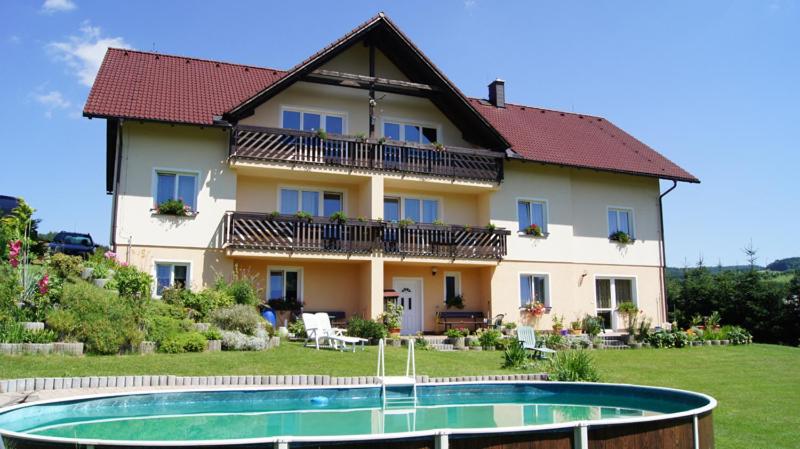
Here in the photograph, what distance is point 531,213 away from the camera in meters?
24.8

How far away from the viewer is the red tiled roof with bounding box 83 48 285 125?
777 inches

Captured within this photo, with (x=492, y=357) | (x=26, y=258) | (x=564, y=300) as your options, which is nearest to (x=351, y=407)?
(x=492, y=357)

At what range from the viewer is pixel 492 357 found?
16547 millimetres

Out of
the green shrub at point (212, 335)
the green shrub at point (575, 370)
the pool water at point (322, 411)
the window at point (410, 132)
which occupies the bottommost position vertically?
the pool water at point (322, 411)

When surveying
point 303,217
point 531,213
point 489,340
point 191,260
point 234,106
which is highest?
point 234,106

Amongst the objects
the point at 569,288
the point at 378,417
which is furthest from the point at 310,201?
the point at 378,417

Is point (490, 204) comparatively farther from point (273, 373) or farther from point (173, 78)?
point (273, 373)

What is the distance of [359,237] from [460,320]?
15.5 ft

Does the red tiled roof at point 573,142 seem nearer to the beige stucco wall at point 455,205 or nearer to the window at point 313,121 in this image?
the beige stucco wall at point 455,205

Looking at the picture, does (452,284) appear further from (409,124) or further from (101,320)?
(101,320)

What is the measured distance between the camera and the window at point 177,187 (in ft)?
66.3

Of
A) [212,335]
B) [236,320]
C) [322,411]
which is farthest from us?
[236,320]

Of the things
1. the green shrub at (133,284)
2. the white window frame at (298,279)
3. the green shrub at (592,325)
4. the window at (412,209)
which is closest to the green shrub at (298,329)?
the white window frame at (298,279)

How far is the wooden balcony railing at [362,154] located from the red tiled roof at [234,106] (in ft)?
4.09
